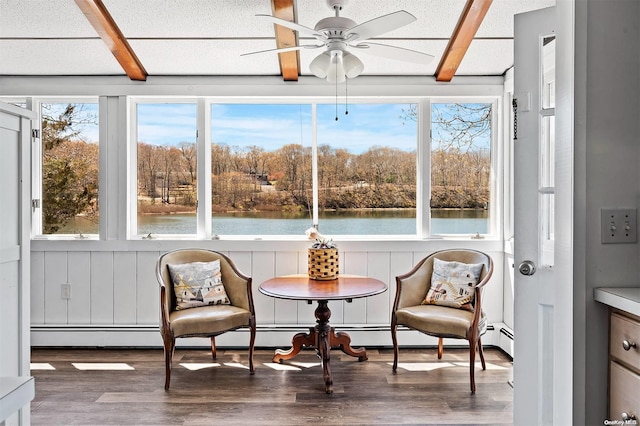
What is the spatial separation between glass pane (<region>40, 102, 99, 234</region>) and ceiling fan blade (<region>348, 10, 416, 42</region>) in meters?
2.70

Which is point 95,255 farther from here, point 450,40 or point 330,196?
point 450,40

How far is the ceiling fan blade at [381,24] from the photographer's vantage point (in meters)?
2.19

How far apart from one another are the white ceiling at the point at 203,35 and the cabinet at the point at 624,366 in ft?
7.43

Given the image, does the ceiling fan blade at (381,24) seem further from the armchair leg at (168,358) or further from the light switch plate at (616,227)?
the armchair leg at (168,358)

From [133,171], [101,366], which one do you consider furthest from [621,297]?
[133,171]

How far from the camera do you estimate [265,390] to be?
120 inches

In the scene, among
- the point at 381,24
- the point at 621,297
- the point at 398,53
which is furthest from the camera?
the point at 398,53

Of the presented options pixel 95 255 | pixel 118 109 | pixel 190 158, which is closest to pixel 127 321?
pixel 95 255

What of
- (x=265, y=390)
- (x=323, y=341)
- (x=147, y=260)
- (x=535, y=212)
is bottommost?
(x=265, y=390)

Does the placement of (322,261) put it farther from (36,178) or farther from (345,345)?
(36,178)

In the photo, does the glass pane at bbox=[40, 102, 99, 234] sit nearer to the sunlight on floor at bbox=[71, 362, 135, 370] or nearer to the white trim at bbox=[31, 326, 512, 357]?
the white trim at bbox=[31, 326, 512, 357]

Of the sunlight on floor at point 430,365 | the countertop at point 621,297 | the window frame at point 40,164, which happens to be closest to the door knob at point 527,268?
the countertop at point 621,297

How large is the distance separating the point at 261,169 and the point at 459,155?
5.73ft

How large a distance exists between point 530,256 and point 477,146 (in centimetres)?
219
